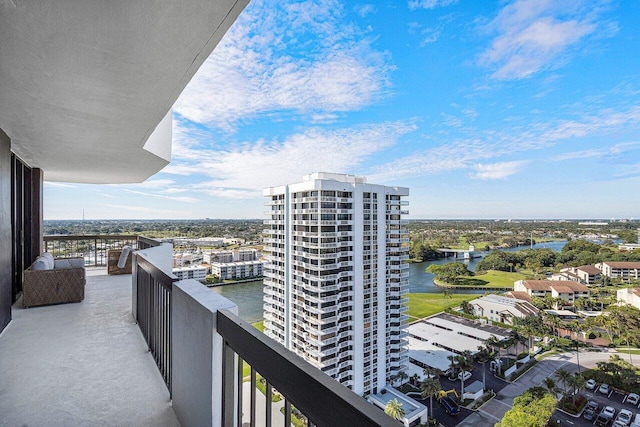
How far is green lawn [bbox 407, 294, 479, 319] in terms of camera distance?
19984 mm

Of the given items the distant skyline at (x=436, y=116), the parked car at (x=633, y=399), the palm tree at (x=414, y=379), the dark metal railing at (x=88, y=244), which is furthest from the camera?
the distant skyline at (x=436, y=116)

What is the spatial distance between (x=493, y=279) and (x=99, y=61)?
84.7 ft

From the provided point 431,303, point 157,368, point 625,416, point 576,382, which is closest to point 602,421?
point 625,416

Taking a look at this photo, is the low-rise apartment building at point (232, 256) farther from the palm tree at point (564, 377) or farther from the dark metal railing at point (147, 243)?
the palm tree at point (564, 377)

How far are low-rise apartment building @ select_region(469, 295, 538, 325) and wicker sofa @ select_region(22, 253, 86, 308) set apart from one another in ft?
62.7

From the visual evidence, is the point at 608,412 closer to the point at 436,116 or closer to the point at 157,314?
the point at 157,314

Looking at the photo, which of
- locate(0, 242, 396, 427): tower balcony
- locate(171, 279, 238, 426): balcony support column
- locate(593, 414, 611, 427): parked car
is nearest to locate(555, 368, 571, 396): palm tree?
locate(593, 414, 611, 427): parked car

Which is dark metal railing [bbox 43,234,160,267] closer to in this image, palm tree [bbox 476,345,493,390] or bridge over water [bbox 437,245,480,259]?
palm tree [bbox 476,345,493,390]

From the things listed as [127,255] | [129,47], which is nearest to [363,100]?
[127,255]

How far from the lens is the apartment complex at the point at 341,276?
1453 cm

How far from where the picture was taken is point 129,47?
6.34 feet

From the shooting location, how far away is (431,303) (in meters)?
21.5

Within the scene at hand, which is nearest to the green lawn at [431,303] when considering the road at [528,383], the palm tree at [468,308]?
the palm tree at [468,308]

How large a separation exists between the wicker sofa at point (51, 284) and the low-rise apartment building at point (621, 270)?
2189 centimetres
